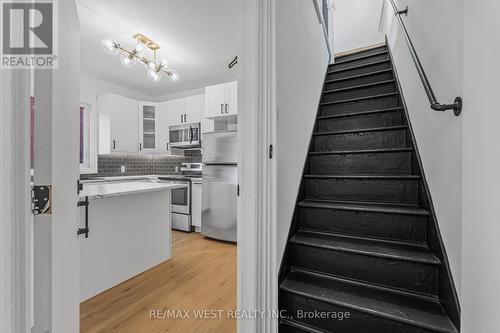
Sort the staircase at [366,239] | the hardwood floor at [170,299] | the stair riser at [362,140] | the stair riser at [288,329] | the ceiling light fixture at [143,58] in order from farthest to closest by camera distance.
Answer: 1. the ceiling light fixture at [143,58]
2. the stair riser at [362,140]
3. the hardwood floor at [170,299]
4. the stair riser at [288,329]
5. the staircase at [366,239]

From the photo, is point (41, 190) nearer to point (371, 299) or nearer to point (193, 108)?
point (371, 299)

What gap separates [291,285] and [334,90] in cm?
222

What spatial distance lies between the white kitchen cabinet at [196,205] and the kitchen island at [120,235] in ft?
3.47

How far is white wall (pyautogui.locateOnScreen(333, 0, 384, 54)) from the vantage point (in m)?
3.81

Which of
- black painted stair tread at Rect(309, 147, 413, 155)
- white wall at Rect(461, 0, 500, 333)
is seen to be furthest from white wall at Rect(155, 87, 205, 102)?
white wall at Rect(461, 0, 500, 333)

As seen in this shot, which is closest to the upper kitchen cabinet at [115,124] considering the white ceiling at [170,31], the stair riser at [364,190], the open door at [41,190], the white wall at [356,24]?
the white ceiling at [170,31]

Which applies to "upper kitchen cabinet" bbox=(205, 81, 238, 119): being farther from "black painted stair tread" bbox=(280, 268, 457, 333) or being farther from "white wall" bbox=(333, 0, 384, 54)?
"black painted stair tread" bbox=(280, 268, 457, 333)

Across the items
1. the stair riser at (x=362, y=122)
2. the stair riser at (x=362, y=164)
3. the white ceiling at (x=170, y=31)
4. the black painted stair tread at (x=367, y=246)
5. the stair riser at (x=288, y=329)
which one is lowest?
the stair riser at (x=288, y=329)

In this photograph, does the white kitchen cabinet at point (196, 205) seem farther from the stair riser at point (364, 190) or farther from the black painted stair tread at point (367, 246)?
the black painted stair tread at point (367, 246)

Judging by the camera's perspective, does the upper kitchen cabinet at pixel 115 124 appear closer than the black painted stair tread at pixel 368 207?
No

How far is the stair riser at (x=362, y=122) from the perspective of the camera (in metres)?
2.10

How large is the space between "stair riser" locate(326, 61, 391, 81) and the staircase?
641 millimetres

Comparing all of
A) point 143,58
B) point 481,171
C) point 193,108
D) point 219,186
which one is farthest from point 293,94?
point 193,108

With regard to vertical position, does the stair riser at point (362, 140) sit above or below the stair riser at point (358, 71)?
below
